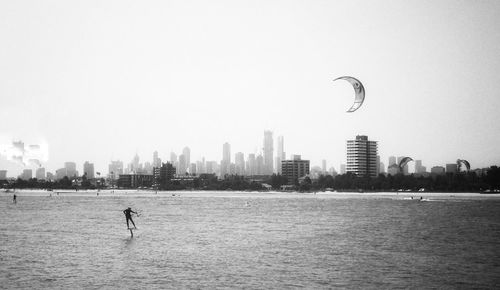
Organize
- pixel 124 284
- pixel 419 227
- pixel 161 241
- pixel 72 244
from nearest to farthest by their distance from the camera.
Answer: pixel 124 284
pixel 72 244
pixel 161 241
pixel 419 227

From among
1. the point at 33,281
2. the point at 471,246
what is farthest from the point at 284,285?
the point at 471,246

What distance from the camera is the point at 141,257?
93.0 feet

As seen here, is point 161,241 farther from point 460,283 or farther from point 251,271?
point 460,283

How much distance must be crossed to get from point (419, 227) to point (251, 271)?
31.2 m

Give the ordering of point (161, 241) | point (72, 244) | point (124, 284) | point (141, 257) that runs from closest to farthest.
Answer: point (124, 284) < point (141, 257) < point (72, 244) < point (161, 241)

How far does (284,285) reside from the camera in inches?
839

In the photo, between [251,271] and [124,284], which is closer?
[124,284]

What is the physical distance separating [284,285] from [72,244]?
17.5m

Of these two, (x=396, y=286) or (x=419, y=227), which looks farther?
(x=419, y=227)

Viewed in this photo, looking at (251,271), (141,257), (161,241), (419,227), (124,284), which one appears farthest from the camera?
(419,227)

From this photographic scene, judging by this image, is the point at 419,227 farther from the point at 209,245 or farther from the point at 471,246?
the point at 209,245

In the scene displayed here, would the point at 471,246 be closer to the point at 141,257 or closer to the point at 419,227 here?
the point at 419,227

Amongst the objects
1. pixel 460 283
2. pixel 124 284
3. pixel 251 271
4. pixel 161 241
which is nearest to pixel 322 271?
pixel 251 271

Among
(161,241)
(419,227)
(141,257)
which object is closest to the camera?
(141,257)
